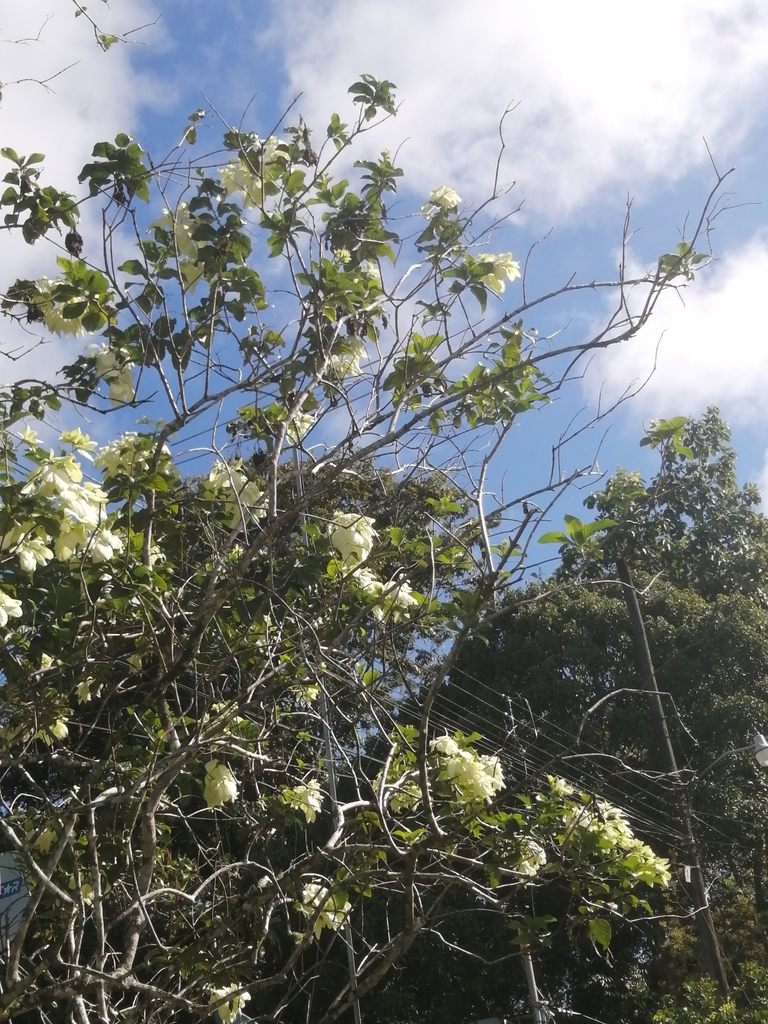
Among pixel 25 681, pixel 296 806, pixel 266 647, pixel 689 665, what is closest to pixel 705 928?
pixel 689 665

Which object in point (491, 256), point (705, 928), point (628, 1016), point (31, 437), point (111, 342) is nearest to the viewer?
point (31, 437)

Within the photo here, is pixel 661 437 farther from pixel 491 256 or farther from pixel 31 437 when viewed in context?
pixel 31 437

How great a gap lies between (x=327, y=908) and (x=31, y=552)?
1.45 meters

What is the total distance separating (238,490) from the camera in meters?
3.43

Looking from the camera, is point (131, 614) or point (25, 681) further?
point (131, 614)

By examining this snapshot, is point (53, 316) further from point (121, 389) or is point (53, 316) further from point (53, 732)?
point (53, 732)

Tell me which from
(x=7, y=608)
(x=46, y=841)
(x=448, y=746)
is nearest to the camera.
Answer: (x=7, y=608)

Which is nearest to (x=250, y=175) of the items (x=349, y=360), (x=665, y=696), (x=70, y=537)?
(x=349, y=360)

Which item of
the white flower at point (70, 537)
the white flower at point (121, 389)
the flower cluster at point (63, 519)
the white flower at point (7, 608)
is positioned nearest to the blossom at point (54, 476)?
the flower cluster at point (63, 519)

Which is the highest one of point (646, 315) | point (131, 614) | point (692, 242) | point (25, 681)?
point (692, 242)

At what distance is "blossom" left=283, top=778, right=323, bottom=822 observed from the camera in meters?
3.73

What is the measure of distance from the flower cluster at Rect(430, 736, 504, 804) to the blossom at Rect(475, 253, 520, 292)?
1.54 m

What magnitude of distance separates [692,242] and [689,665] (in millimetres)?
9464

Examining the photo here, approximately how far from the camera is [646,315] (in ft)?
10.2
